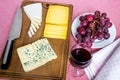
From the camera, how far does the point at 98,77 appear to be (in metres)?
0.59

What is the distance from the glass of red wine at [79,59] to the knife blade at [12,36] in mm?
192

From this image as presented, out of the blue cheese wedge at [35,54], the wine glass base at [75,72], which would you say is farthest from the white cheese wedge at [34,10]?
the wine glass base at [75,72]

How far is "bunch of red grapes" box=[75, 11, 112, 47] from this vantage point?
0.66 metres

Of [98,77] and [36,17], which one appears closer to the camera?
[98,77]

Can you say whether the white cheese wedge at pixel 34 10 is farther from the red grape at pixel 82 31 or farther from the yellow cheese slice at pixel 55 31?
the red grape at pixel 82 31

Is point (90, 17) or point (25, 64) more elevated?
point (90, 17)

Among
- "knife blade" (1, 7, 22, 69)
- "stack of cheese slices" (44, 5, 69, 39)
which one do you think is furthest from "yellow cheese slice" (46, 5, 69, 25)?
"knife blade" (1, 7, 22, 69)

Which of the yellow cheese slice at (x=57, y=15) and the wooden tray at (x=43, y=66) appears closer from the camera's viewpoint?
the wooden tray at (x=43, y=66)

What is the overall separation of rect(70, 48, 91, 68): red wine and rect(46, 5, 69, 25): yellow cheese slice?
0.15 meters

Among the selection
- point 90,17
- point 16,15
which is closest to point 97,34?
point 90,17

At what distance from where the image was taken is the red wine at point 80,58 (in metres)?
0.60

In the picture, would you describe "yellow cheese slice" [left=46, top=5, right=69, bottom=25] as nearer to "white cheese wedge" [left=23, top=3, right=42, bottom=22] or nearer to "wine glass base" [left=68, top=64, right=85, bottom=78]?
"white cheese wedge" [left=23, top=3, right=42, bottom=22]

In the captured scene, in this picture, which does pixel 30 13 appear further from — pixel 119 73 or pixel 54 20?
pixel 119 73

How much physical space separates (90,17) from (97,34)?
62mm
